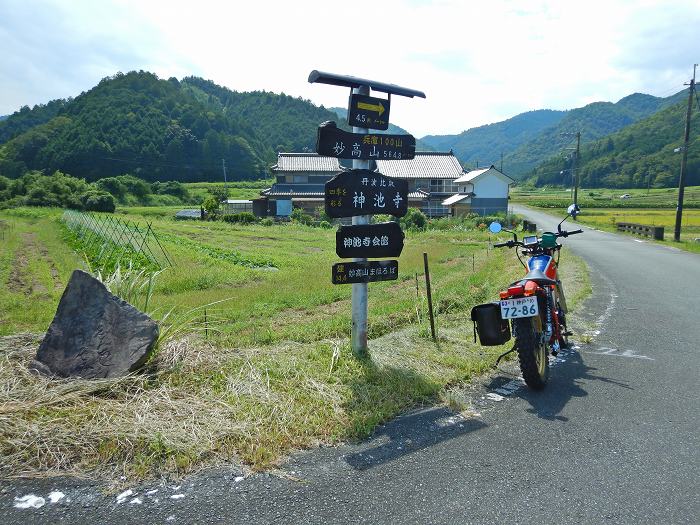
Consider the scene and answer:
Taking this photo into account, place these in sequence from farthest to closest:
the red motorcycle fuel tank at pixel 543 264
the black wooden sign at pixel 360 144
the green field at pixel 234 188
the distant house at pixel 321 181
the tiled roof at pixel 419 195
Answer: the green field at pixel 234 188
the tiled roof at pixel 419 195
the distant house at pixel 321 181
the red motorcycle fuel tank at pixel 543 264
the black wooden sign at pixel 360 144

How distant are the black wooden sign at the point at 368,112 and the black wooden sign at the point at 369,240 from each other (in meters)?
0.97

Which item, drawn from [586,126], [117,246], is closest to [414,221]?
[117,246]

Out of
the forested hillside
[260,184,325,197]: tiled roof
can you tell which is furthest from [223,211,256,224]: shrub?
the forested hillside

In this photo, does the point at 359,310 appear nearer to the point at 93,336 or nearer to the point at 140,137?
the point at 93,336

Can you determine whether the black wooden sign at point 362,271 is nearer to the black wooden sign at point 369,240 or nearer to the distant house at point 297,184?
the black wooden sign at point 369,240

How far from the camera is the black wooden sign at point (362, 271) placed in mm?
4375

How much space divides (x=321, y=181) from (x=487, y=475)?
131 ft

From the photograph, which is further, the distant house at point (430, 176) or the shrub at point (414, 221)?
the distant house at point (430, 176)

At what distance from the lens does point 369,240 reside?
176 inches

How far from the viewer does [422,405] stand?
147 inches

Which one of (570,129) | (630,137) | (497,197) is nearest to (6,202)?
(497,197)

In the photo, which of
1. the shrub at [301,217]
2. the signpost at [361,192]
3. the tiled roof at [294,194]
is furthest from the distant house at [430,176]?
the signpost at [361,192]

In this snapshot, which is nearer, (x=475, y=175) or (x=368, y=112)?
(x=368, y=112)

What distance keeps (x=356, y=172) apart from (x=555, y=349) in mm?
2580
